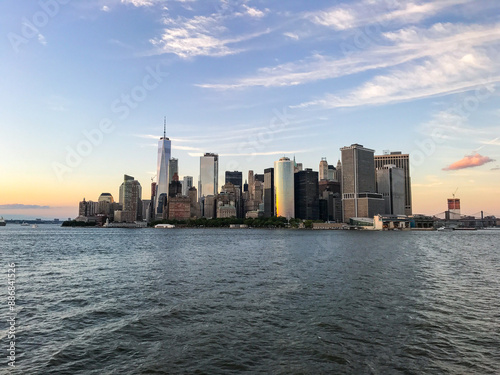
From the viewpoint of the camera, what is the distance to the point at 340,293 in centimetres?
4241

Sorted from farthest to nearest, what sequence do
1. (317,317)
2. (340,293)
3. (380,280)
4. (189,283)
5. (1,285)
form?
(380,280)
(189,283)
(1,285)
(340,293)
(317,317)

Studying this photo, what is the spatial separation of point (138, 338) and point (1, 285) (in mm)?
30900

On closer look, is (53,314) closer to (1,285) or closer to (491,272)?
(1,285)

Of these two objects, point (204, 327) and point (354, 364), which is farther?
point (204, 327)

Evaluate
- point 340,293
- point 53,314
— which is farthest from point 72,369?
point 340,293

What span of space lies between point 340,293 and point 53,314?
30.5 m

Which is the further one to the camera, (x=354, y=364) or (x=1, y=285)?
(x=1, y=285)

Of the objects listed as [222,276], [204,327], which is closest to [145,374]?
[204,327]

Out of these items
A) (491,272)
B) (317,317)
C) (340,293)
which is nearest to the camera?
(317,317)

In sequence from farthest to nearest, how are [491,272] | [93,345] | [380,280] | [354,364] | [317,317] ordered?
[491,272] → [380,280] → [317,317] → [93,345] → [354,364]

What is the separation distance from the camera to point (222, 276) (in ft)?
180

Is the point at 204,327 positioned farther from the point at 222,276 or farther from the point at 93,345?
the point at 222,276

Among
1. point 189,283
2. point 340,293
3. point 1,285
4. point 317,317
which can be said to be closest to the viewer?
point 317,317

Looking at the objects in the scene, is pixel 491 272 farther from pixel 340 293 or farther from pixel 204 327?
pixel 204 327
